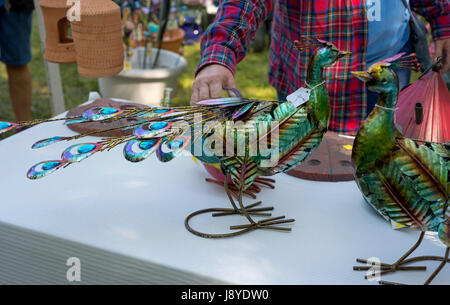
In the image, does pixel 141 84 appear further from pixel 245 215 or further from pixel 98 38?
pixel 245 215

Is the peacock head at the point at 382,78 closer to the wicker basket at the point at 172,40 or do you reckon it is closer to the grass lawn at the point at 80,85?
the grass lawn at the point at 80,85

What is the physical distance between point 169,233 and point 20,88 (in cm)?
171

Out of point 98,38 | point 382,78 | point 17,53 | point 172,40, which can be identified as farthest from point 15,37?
point 382,78

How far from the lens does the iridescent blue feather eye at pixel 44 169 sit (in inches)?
31.7

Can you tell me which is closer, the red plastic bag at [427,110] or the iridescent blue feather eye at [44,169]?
the iridescent blue feather eye at [44,169]

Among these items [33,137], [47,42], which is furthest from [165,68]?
[33,137]

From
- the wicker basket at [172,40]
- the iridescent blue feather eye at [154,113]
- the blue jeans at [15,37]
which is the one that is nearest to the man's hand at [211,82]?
the iridescent blue feather eye at [154,113]

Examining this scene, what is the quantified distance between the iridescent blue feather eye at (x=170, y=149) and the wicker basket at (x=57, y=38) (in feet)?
3.22

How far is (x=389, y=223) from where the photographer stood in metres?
0.99

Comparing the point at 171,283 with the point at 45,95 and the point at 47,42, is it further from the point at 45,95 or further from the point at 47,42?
the point at 45,95

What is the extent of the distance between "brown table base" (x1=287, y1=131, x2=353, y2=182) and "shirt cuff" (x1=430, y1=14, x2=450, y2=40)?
17.8 inches

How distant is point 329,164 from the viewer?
46.9 inches

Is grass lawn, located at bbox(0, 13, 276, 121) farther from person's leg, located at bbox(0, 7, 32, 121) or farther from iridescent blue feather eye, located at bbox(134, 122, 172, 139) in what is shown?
iridescent blue feather eye, located at bbox(134, 122, 172, 139)
